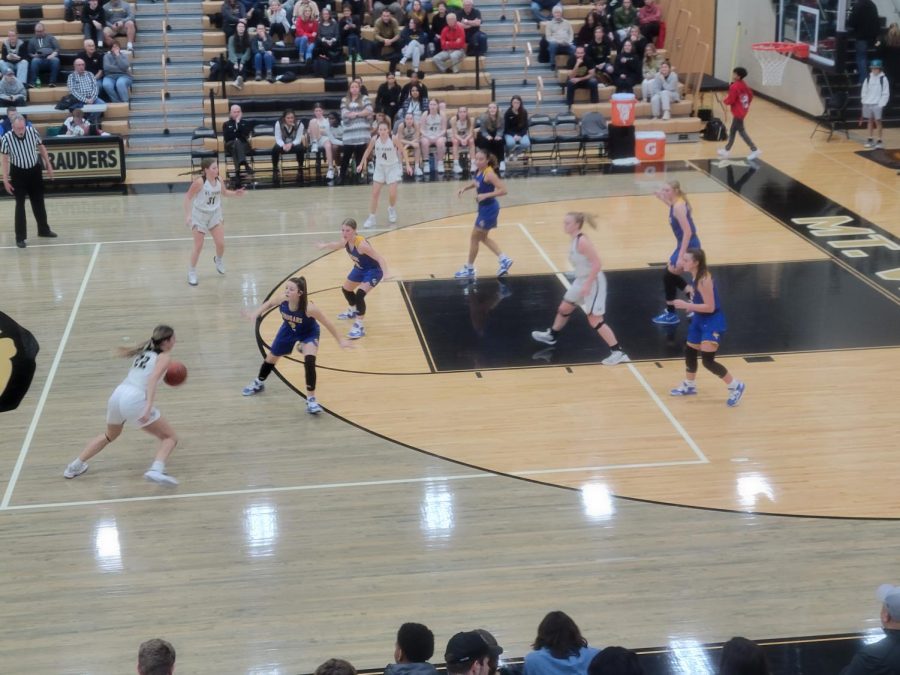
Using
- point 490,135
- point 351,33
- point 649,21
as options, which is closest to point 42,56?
point 351,33

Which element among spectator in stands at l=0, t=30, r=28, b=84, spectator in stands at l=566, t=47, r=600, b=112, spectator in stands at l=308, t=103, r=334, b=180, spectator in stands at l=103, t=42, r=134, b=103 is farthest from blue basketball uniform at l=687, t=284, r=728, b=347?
spectator in stands at l=0, t=30, r=28, b=84

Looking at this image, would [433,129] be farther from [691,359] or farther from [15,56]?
[691,359]

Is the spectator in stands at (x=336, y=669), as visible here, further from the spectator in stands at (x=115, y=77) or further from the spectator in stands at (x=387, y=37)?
the spectator in stands at (x=387, y=37)

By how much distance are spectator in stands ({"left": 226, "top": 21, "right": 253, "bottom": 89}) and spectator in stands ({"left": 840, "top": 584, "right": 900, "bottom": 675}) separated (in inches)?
801

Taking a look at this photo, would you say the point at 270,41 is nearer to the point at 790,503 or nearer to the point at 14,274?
the point at 14,274

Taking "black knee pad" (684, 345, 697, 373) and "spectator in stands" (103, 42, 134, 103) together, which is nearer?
"black knee pad" (684, 345, 697, 373)

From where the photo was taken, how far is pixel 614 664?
5957 millimetres

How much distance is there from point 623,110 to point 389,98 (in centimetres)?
432

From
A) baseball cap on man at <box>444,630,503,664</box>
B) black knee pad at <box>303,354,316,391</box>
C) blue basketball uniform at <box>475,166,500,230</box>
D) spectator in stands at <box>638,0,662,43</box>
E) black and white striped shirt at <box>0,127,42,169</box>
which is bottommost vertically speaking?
black knee pad at <box>303,354,316,391</box>

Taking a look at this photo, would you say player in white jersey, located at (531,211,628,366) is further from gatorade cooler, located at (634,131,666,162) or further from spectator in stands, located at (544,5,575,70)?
spectator in stands, located at (544,5,575,70)

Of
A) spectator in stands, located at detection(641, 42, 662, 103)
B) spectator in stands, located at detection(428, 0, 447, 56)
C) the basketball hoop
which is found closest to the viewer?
the basketball hoop

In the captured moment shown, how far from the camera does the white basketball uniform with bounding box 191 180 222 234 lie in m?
15.4

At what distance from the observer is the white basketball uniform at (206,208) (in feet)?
50.6

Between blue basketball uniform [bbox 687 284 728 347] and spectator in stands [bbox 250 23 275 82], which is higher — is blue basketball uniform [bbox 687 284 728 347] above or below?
below
